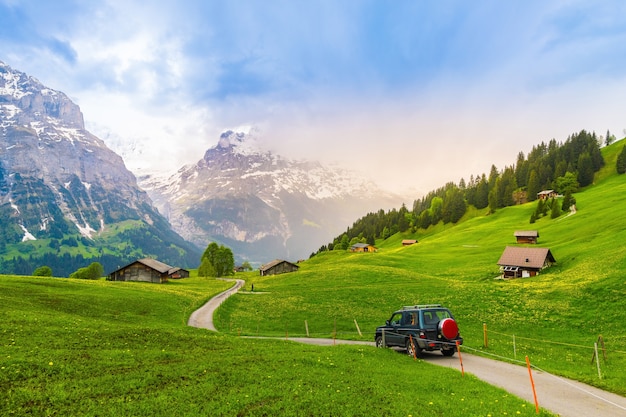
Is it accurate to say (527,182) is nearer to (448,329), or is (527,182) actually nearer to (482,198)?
(482,198)

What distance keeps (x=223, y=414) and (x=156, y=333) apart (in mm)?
14190

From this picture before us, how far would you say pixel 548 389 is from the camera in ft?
55.4

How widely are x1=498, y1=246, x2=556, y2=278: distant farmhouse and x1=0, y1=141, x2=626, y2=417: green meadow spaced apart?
11.8 m

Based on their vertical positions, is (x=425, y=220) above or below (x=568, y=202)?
above

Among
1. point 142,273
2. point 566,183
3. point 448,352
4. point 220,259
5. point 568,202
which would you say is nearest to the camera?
point 448,352

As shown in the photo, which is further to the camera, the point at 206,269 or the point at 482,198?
the point at 482,198

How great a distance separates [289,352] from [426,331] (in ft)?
29.5

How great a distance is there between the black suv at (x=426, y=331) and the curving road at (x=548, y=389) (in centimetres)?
96

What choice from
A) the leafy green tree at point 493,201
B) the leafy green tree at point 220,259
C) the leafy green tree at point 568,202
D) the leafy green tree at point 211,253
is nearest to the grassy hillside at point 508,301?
the leafy green tree at point 568,202

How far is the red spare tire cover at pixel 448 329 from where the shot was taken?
23.1 metres

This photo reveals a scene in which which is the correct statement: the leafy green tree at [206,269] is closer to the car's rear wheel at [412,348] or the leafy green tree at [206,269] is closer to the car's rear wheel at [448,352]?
the car's rear wheel at [412,348]

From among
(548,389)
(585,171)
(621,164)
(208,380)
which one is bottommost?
(548,389)

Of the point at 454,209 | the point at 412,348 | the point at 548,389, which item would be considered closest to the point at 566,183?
the point at 454,209

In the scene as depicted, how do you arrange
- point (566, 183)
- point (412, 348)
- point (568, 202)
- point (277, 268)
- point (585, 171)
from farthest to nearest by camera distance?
point (585, 171), point (277, 268), point (566, 183), point (568, 202), point (412, 348)
